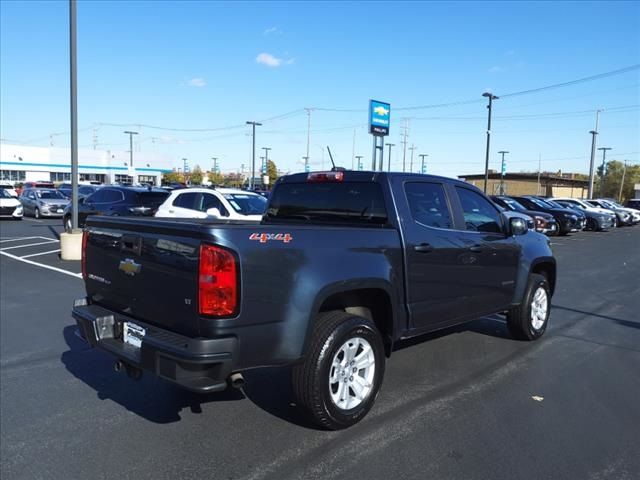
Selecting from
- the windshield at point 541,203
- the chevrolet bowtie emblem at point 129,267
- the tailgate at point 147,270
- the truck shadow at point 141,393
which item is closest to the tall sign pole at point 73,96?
the truck shadow at point 141,393

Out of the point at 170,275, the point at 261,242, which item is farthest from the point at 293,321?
the point at 170,275

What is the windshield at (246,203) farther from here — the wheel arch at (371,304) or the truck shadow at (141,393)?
the wheel arch at (371,304)

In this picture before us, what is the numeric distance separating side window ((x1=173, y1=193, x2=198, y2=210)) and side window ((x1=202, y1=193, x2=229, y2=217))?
1.10 feet

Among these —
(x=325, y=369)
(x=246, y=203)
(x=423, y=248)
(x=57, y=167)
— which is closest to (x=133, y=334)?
(x=325, y=369)

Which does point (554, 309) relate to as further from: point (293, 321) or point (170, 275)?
point (170, 275)

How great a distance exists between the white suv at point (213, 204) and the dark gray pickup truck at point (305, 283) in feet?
21.3

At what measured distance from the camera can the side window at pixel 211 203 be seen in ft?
38.6

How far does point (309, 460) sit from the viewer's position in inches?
131

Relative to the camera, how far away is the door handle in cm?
429

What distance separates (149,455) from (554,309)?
6.48 meters

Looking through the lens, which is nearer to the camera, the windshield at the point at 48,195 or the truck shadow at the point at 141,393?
the truck shadow at the point at 141,393

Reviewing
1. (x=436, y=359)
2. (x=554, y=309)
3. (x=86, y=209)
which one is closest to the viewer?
(x=436, y=359)

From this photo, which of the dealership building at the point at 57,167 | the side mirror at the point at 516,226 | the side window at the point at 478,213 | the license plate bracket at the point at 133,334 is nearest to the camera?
the license plate bracket at the point at 133,334

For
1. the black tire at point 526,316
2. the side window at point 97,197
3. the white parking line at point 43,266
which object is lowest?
the white parking line at point 43,266
